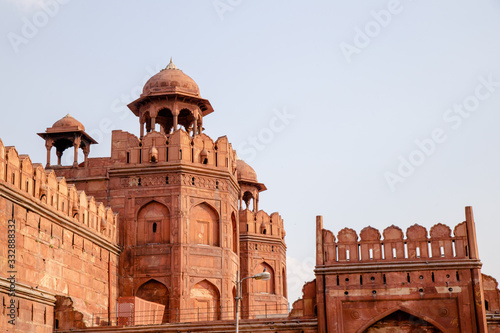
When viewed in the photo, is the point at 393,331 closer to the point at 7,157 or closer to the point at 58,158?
the point at 7,157

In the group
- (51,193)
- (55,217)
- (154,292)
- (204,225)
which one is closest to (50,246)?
(55,217)

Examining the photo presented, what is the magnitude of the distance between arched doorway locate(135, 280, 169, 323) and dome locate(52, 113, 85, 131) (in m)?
7.28

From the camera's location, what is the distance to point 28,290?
20.2 meters

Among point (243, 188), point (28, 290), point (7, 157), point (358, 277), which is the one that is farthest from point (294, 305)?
point (243, 188)

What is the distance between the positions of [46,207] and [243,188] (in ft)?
62.3

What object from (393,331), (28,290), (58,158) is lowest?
(393,331)

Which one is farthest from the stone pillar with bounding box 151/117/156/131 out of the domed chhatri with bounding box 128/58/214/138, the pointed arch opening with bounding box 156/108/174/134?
the pointed arch opening with bounding box 156/108/174/134

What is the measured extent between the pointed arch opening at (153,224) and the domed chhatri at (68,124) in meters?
4.99

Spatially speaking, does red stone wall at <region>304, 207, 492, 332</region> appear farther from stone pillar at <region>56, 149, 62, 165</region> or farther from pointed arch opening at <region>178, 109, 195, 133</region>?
stone pillar at <region>56, 149, 62, 165</region>

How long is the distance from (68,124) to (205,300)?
9202 millimetres

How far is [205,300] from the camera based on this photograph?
26.6m

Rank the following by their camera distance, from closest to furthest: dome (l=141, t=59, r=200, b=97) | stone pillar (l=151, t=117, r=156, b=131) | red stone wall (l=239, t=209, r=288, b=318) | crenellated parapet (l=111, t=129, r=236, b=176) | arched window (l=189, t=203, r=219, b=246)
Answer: arched window (l=189, t=203, r=219, b=246) < crenellated parapet (l=111, t=129, r=236, b=176) < stone pillar (l=151, t=117, r=156, b=131) < dome (l=141, t=59, r=200, b=97) < red stone wall (l=239, t=209, r=288, b=318)

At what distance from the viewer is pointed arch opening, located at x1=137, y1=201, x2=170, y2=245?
1062 inches

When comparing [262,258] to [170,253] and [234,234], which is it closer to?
[234,234]
